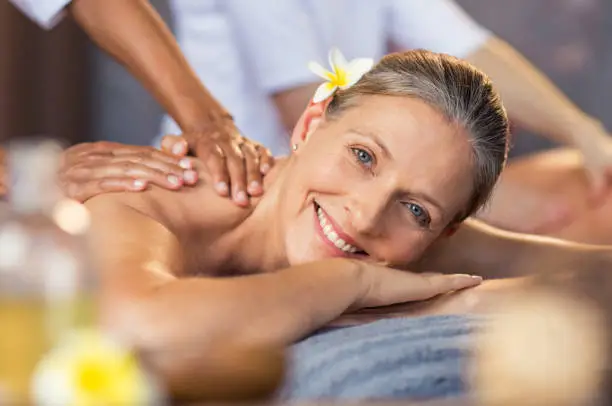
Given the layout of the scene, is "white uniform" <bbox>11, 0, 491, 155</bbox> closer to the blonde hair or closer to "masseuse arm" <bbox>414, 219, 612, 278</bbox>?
"masseuse arm" <bbox>414, 219, 612, 278</bbox>

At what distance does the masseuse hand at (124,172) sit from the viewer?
3.91ft

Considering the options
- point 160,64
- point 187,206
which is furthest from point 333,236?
point 160,64

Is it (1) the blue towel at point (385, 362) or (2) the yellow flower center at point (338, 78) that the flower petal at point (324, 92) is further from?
(1) the blue towel at point (385, 362)

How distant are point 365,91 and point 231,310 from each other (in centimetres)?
43

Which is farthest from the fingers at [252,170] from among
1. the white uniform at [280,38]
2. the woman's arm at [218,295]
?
the white uniform at [280,38]

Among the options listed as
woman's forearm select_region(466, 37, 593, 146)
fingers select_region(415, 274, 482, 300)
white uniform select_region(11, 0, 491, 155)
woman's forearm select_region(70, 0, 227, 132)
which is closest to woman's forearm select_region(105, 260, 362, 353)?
fingers select_region(415, 274, 482, 300)

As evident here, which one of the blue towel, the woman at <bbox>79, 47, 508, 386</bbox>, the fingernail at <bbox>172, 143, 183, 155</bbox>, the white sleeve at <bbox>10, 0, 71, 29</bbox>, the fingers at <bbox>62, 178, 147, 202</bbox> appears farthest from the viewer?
the white sleeve at <bbox>10, 0, 71, 29</bbox>

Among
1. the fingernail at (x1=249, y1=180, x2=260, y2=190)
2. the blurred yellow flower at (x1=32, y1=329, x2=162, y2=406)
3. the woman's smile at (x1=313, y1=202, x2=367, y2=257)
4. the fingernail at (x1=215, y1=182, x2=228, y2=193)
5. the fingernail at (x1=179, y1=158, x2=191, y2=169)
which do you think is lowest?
the blurred yellow flower at (x1=32, y1=329, x2=162, y2=406)

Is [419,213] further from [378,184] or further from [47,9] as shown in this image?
[47,9]

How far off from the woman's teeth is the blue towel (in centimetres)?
25

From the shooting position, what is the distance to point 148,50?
1.63 metres

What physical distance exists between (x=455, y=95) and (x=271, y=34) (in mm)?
1025

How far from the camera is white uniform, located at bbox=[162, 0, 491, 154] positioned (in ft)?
6.83

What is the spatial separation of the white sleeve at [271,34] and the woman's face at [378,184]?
0.92 meters
